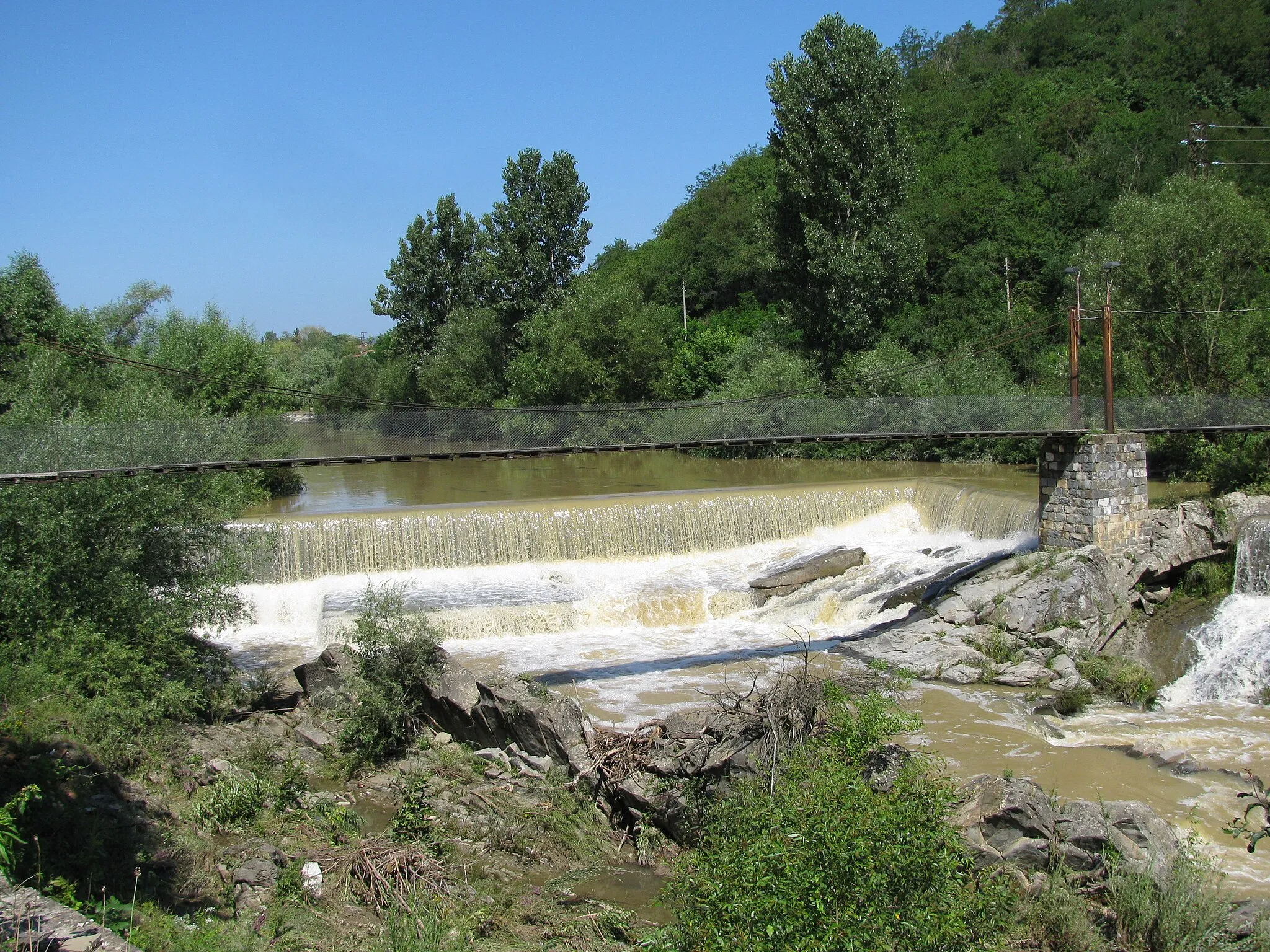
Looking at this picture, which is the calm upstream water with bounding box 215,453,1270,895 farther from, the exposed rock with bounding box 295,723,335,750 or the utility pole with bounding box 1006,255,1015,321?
the utility pole with bounding box 1006,255,1015,321

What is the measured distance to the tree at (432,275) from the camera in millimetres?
44906

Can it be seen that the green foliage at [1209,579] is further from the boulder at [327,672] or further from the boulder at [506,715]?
the boulder at [327,672]

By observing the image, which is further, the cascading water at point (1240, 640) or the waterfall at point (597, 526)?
the waterfall at point (597, 526)

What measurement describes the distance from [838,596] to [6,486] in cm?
1409

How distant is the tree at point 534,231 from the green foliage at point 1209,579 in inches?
1098

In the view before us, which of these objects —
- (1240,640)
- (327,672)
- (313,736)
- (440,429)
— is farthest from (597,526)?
(1240,640)

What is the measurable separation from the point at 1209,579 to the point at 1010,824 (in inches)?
429

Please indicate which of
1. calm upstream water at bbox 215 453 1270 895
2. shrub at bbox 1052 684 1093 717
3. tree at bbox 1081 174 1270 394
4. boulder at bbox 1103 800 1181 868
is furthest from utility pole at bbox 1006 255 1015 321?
boulder at bbox 1103 800 1181 868

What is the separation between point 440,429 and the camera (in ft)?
65.9

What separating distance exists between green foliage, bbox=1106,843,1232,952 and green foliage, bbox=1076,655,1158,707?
6320mm

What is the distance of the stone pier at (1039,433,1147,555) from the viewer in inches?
718

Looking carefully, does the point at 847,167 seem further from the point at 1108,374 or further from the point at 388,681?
the point at 388,681

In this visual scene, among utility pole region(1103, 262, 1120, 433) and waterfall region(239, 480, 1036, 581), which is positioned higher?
utility pole region(1103, 262, 1120, 433)

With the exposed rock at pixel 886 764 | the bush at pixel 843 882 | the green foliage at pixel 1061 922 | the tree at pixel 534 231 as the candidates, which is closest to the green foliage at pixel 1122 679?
the exposed rock at pixel 886 764
